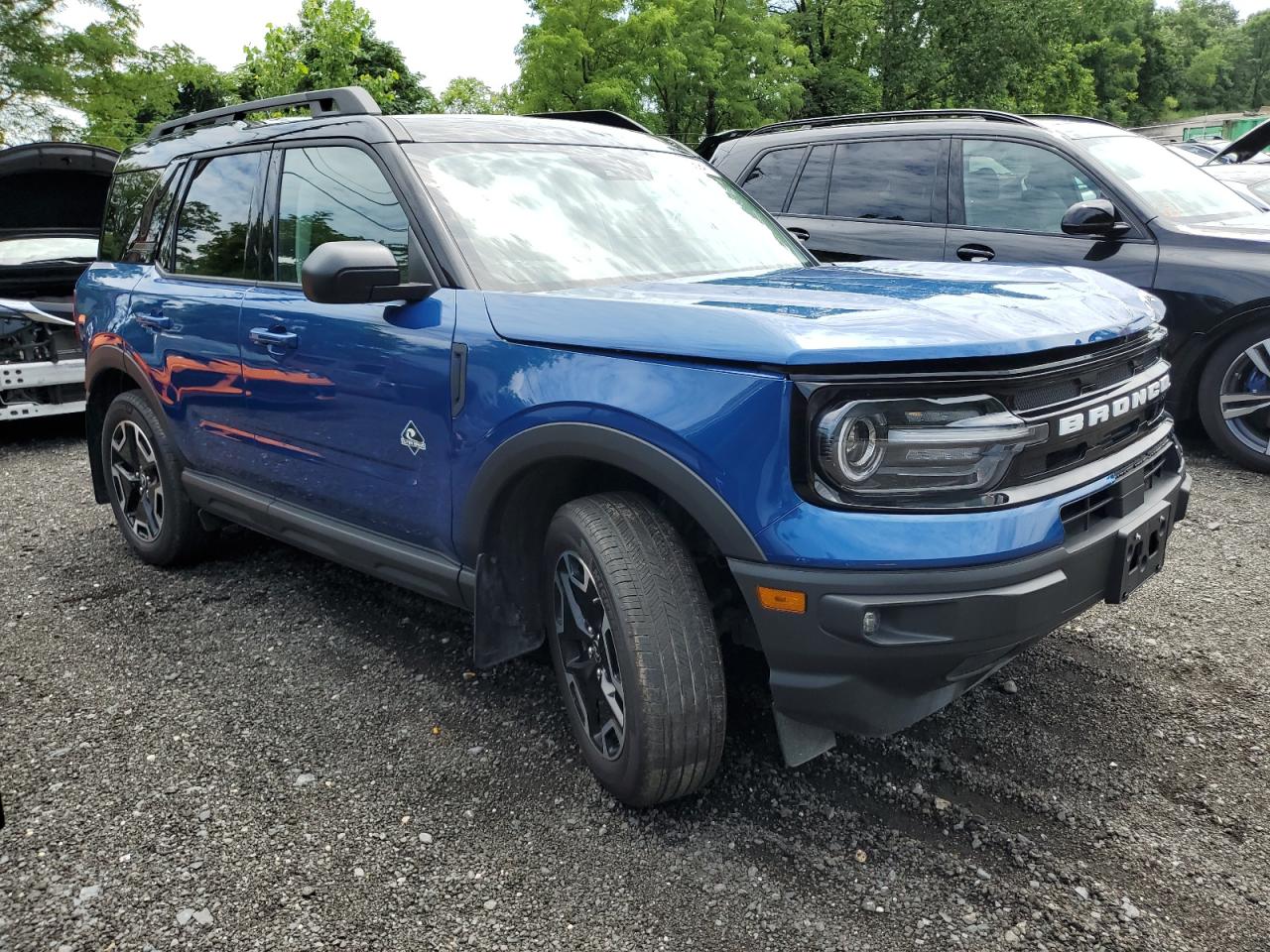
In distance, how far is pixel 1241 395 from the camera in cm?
525

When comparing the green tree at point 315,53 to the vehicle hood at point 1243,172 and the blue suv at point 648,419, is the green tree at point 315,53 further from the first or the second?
the blue suv at point 648,419

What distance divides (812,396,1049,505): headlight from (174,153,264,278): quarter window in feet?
8.45

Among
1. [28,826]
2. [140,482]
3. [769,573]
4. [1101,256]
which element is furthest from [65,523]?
[1101,256]

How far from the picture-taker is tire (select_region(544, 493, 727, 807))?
2.28 metres

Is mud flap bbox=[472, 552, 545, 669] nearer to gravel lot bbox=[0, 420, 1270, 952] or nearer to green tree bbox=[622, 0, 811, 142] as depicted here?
gravel lot bbox=[0, 420, 1270, 952]

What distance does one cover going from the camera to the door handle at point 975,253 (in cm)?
570

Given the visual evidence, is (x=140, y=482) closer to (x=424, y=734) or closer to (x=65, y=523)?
(x=65, y=523)

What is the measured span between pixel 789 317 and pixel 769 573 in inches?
21.9

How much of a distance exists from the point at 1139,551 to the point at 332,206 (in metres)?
2.62

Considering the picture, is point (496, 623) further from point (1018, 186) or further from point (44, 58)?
point (44, 58)

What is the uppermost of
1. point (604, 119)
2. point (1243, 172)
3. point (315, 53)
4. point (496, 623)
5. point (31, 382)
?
point (315, 53)

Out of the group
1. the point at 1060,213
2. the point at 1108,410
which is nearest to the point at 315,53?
the point at 1060,213

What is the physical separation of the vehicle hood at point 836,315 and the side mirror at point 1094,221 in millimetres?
2545

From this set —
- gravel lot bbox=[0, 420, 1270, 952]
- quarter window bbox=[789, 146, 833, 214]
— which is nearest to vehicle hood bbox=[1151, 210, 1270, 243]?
quarter window bbox=[789, 146, 833, 214]
